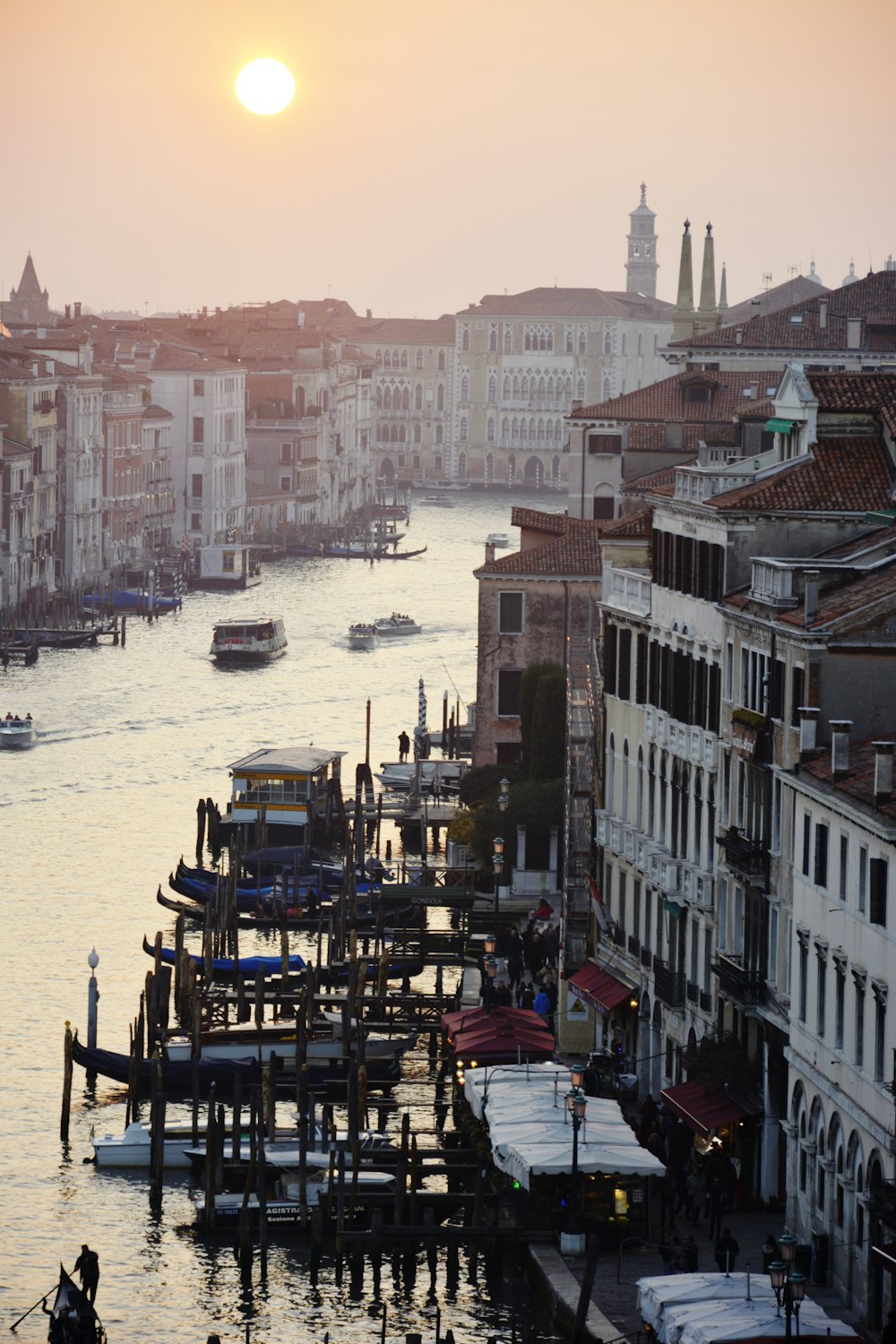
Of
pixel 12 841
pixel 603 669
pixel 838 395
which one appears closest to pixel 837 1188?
pixel 838 395

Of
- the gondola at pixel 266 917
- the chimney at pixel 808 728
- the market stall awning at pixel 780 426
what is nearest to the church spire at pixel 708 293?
the gondola at pixel 266 917

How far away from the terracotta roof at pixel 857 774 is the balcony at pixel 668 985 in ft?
13.9

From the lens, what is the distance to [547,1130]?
22328 mm

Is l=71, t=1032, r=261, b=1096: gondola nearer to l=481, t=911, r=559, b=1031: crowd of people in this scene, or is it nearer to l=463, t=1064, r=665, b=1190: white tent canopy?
l=481, t=911, r=559, b=1031: crowd of people

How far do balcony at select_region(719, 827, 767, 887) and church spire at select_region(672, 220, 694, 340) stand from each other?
1372 inches

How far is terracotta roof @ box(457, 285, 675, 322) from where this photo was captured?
543ft

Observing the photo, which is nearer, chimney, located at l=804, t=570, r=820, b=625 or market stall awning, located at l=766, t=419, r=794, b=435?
chimney, located at l=804, t=570, r=820, b=625

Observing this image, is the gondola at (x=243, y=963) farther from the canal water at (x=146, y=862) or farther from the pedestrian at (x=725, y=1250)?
the pedestrian at (x=725, y=1250)

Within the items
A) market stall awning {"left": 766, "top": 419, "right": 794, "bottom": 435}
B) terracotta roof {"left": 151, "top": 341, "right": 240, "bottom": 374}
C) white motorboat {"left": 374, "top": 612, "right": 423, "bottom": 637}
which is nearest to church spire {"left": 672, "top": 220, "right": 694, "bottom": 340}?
white motorboat {"left": 374, "top": 612, "right": 423, "bottom": 637}

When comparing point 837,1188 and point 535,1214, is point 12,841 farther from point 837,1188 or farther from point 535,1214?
point 837,1188

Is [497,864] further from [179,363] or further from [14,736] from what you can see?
[179,363]

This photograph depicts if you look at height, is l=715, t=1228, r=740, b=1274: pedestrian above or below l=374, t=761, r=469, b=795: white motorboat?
above

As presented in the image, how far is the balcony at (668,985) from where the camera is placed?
2495 cm

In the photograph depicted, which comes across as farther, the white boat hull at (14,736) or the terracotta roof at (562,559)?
the white boat hull at (14,736)
